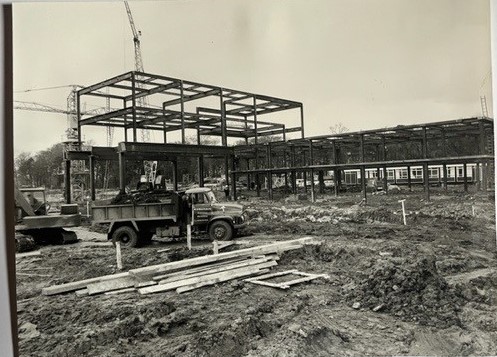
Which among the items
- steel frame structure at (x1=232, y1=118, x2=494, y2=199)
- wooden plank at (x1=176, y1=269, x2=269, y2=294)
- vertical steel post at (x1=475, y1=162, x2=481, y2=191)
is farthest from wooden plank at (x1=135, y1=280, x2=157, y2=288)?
vertical steel post at (x1=475, y1=162, x2=481, y2=191)

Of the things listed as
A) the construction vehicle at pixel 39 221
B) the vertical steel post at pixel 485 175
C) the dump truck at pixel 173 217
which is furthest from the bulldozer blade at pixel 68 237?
the vertical steel post at pixel 485 175

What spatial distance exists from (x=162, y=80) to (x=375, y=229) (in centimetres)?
434

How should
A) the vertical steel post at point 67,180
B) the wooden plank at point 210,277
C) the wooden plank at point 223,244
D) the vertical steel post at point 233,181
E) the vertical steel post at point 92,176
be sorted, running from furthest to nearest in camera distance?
the vertical steel post at point 233,181 → the wooden plank at point 223,244 → the vertical steel post at point 92,176 → the vertical steel post at point 67,180 → the wooden plank at point 210,277

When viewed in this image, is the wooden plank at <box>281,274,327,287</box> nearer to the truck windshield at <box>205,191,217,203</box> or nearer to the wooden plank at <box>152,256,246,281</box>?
the wooden plank at <box>152,256,246,281</box>

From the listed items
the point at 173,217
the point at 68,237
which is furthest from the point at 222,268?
the point at 68,237

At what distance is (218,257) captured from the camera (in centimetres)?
512

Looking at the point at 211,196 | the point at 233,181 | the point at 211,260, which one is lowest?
the point at 211,260

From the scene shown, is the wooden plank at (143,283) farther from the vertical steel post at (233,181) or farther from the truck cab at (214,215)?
the vertical steel post at (233,181)

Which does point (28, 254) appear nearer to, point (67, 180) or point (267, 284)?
point (67, 180)

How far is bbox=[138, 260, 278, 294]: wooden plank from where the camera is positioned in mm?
4434

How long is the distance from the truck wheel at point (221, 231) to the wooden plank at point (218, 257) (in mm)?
1389

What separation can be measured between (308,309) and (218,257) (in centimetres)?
160

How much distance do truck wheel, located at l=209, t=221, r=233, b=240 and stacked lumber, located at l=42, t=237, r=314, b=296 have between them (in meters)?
1.38

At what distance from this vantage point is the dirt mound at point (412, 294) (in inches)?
156
